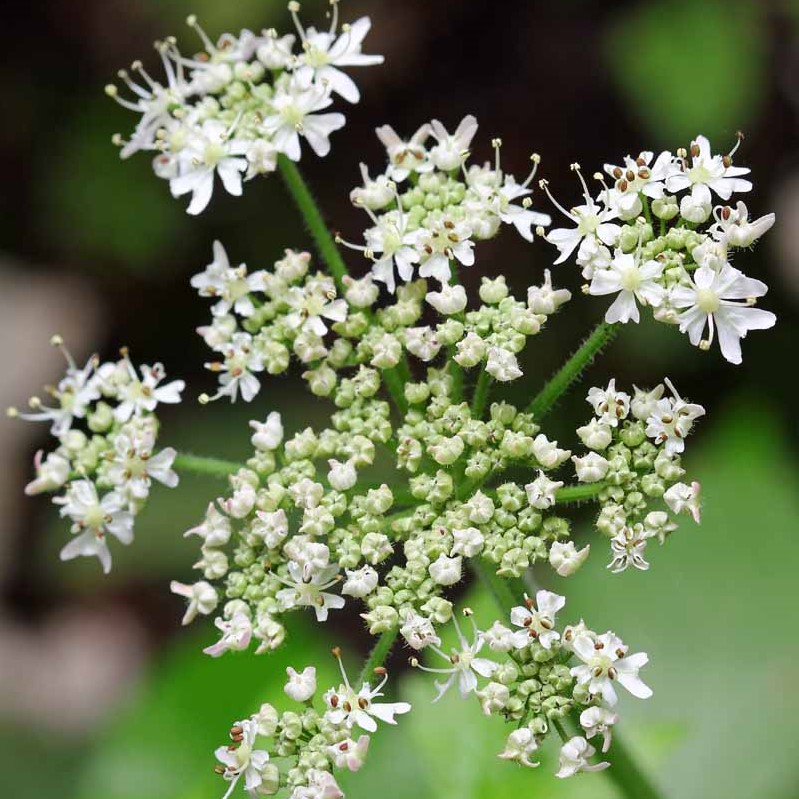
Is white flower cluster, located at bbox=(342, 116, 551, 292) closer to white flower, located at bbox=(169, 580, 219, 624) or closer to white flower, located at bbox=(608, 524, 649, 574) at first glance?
white flower, located at bbox=(608, 524, 649, 574)

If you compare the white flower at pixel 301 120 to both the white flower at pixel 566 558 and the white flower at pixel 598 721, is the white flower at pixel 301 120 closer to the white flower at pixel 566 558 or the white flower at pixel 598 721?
→ the white flower at pixel 566 558

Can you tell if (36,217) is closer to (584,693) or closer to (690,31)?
A: (690,31)

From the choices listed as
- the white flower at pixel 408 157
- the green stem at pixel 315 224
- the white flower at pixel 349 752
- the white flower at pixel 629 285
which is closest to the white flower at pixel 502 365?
the white flower at pixel 629 285

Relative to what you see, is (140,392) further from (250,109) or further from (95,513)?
(250,109)

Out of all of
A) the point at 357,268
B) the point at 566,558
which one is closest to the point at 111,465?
the point at 566,558

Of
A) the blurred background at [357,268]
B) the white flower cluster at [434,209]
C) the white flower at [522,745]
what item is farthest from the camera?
the blurred background at [357,268]

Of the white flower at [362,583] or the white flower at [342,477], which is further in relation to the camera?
the white flower at [342,477]

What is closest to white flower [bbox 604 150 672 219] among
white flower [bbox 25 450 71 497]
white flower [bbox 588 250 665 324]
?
white flower [bbox 588 250 665 324]

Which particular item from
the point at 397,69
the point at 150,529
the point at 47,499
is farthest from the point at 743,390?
the point at 47,499
